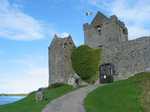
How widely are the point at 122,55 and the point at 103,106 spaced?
908 inches

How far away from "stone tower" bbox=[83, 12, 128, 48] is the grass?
20.0 m

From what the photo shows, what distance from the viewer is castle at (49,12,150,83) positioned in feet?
171

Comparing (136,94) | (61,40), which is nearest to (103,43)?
(61,40)

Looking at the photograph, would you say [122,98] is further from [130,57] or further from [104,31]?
[104,31]

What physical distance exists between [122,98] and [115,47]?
22.3m

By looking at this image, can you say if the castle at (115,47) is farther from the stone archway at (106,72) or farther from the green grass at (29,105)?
the green grass at (29,105)

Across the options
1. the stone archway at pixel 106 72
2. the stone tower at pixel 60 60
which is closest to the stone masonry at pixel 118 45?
the stone archway at pixel 106 72

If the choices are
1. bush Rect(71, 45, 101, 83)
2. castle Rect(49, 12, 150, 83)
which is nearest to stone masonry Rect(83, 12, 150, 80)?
castle Rect(49, 12, 150, 83)

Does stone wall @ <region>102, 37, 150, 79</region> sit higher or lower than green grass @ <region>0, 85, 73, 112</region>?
higher

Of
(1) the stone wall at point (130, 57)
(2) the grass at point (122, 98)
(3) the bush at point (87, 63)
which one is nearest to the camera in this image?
(2) the grass at point (122, 98)

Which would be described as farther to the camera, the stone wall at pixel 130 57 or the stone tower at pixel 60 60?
the stone tower at pixel 60 60

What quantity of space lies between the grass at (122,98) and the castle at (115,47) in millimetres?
10277

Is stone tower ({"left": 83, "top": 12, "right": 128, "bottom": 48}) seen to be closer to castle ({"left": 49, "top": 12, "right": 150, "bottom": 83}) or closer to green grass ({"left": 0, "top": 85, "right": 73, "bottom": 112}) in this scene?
castle ({"left": 49, "top": 12, "right": 150, "bottom": 83})

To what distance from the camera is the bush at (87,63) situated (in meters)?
57.0
